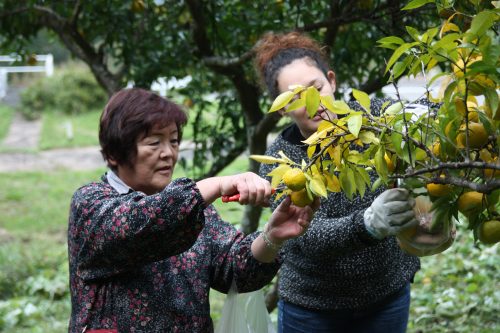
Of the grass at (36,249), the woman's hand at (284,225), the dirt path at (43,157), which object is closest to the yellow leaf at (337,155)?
the woman's hand at (284,225)

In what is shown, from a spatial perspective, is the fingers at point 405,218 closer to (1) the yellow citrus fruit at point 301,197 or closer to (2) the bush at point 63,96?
(1) the yellow citrus fruit at point 301,197

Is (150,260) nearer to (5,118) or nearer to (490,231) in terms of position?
(490,231)

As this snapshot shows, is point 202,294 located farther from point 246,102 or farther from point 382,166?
point 246,102

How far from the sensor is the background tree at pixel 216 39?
335cm

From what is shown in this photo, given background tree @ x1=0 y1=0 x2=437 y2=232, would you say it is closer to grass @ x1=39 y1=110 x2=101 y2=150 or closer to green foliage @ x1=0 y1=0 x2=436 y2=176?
green foliage @ x1=0 y1=0 x2=436 y2=176

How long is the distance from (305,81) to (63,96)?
15348mm

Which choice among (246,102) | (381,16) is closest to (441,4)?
(381,16)

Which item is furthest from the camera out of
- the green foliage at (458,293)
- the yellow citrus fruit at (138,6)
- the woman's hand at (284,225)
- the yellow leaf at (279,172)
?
the green foliage at (458,293)

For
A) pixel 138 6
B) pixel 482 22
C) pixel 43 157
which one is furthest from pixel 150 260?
pixel 43 157

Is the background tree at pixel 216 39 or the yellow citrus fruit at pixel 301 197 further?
the background tree at pixel 216 39

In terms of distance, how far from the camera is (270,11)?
11.3 ft

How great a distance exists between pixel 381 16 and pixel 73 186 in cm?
747

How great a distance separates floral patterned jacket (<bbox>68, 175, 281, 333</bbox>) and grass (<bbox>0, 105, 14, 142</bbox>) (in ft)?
41.1

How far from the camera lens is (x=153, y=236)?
6.09 ft
